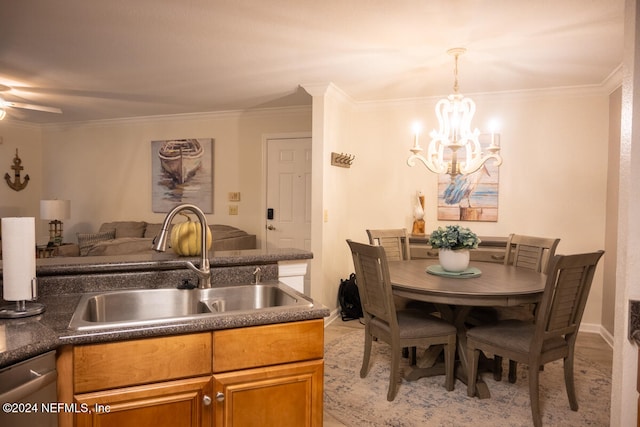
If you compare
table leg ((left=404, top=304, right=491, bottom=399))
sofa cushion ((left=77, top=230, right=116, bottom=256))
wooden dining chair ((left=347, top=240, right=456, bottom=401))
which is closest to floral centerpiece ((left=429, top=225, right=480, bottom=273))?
table leg ((left=404, top=304, right=491, bottom=399))

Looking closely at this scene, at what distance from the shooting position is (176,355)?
4.85 feet

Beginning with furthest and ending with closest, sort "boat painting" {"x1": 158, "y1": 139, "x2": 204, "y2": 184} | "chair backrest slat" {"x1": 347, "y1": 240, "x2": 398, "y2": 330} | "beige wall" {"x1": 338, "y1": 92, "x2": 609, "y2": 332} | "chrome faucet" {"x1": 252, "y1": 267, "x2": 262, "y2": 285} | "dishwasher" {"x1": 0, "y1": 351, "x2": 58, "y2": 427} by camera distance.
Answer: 1. "boat painting" {"x1": 158, "y1": 139, "x2": 204, "y2": 184}
2. "beige wall" {"x1": 338, "y1": 92, "x2": 609, "y2": 332}
3. "chair backrest slat" {"x1": 347, "y1": 240, "x2": 398, "y2": 330}
4. "chrome faucet" {"x1": 252, "y1": 267, "x2": 262, "y2": 285}
5. "dishwasher" {"x1": 0, "y1": 351, "x2": 58, "y2": 427}

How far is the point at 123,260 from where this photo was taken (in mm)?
1986

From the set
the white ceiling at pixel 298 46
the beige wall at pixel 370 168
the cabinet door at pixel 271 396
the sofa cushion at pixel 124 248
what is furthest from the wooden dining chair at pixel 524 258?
the sofa cushion at pixel 124 248

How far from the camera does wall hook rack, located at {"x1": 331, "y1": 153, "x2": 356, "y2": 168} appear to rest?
4.49 metres

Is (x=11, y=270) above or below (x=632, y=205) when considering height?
below

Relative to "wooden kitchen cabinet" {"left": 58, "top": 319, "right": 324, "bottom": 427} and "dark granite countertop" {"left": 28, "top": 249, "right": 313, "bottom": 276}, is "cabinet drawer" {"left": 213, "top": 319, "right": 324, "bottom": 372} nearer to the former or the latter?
"wooden kitchen cabinet" {"left": 58, "top": 319, "right": 324, "bottom": 427}

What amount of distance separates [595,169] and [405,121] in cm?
193

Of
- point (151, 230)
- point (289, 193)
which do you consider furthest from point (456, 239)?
point (151, 230)

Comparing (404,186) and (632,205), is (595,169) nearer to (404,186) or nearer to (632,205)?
(404,186)

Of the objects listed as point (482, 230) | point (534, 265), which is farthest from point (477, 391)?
point (482, 230)

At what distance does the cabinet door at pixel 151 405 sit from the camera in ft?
4.51

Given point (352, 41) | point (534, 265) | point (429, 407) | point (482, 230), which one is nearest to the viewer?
point (429, 407)

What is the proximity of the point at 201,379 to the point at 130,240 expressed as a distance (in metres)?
3.53
